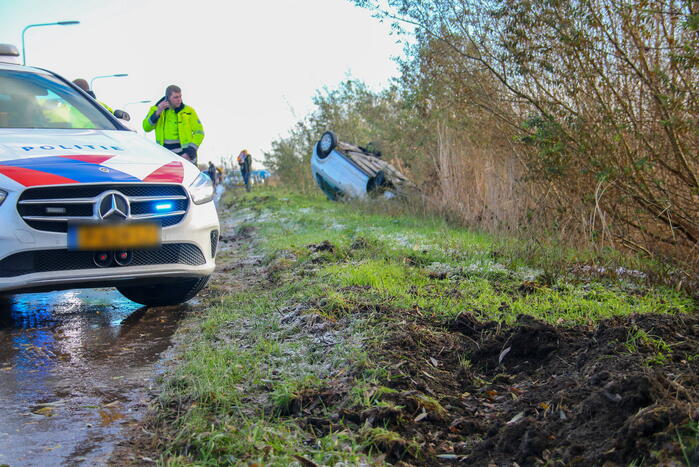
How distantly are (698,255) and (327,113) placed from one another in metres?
16.9

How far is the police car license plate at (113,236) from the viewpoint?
4754 millimetres

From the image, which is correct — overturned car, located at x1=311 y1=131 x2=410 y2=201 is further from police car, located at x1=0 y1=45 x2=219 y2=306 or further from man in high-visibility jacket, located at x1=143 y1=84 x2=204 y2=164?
police car, located at x1=0 y1=45 x2=219 y2=306

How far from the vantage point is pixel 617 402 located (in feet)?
8.48

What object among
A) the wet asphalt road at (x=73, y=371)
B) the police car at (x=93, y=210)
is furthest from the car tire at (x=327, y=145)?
the police car at (x=93, y=210)

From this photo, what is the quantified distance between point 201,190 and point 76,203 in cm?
107

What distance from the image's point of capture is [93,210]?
4785mm

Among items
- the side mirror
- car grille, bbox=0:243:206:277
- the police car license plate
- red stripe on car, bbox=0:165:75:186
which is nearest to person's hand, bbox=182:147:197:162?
the side mirror

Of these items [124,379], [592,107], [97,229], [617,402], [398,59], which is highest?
[398,59]

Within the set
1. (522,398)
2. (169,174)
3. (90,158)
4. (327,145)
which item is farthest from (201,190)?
(327,145)

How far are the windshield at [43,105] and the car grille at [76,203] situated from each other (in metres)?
1.29

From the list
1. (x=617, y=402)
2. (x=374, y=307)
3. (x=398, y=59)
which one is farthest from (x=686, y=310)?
(x=398, y=59)

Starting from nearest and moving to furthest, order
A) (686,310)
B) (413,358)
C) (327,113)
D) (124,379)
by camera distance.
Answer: (413,358), (124,379), (686,310), (327,113)

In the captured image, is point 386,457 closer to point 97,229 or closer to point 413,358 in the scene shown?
point 413,358

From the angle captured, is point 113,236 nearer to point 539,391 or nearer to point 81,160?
point 81,160
